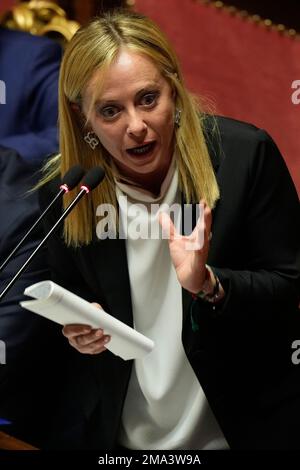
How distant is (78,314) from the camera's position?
4.52 feet

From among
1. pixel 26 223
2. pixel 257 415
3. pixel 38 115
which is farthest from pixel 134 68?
pixel 38 115

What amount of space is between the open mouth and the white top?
0.07 meters

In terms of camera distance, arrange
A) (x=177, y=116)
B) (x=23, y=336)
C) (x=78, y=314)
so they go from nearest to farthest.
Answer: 1. (x=78, y=314)
2. (x=177, y=116)
3. (x=23, y=336)

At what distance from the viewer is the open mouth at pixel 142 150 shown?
1.57 metres

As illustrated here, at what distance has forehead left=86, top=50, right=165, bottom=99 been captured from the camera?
61.0 inches

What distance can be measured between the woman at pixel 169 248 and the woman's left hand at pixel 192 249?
3.7 inches

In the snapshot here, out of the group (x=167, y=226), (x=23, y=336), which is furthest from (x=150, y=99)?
(x=23, y=336)

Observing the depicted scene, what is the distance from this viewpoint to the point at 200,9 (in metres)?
2.13

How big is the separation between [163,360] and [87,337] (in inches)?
7.6

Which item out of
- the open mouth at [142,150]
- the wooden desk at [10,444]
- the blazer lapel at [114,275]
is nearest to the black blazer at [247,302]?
the blazer lapel at [114,275]

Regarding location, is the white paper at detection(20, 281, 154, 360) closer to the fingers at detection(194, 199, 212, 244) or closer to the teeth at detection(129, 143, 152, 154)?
the fingers at detection(194, 199, 212, 244)

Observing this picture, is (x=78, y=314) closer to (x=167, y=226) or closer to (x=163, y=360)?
(x=167, y=226)

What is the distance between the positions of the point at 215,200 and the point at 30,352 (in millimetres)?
465

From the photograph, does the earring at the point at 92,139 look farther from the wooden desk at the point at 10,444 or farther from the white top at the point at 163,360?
the wooden desk at the point at 10,444
